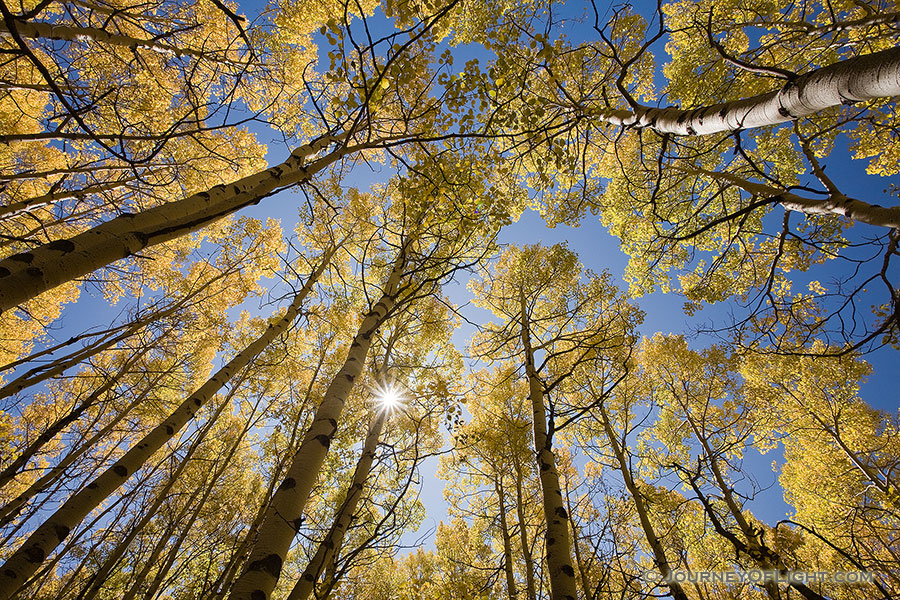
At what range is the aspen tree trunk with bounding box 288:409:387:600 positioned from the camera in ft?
8.56

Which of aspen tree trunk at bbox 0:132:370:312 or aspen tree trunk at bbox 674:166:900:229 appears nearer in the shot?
aspen tree trunk at bbox 0:132:370:312

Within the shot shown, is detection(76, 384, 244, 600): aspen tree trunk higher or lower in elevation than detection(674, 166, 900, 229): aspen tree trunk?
lower

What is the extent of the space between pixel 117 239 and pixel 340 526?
3.13 m

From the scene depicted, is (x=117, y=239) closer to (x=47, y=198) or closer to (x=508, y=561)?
(x=47, y=198)

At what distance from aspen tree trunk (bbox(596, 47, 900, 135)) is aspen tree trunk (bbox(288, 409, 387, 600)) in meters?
3.72

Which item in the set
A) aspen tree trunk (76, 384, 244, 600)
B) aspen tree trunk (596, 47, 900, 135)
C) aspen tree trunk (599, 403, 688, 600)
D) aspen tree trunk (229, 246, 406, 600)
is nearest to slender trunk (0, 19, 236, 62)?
aspen tree trunk (229, 246, 406, 600)

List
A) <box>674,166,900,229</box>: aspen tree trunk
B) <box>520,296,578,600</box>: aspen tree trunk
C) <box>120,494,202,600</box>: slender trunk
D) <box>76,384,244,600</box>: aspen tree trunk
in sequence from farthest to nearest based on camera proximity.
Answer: <box>120,494,202,600</box>: slender trunk → <box>76,384,244,600</box>: aspen tree trunk → <box>520,296,578,600</box>: aspen tree trunk → <box>674,166,900,229</box>: aspen tree trunk

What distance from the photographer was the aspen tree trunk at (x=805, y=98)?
152cm

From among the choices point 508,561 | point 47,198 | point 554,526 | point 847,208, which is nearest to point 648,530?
point 508,561

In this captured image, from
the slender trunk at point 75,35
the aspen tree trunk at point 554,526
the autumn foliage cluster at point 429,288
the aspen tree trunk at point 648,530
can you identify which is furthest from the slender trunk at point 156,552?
the aspen tree trunk at point 648,530

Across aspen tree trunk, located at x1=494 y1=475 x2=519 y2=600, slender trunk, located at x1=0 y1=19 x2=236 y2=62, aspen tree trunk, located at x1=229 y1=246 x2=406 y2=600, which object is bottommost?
aspen tree trunk, located at x1=229 y1=246 x2=406 y2=600

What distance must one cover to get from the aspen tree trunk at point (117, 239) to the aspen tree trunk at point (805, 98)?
2.54m

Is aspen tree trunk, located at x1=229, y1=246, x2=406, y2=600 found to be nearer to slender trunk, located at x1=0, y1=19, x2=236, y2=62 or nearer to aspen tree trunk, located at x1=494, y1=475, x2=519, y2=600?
slender trunk, located at x1=0, y1=19, x2=236, y2=62

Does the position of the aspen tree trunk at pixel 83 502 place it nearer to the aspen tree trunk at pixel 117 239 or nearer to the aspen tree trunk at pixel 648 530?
the aspen tree trunk at pixel 117 239
